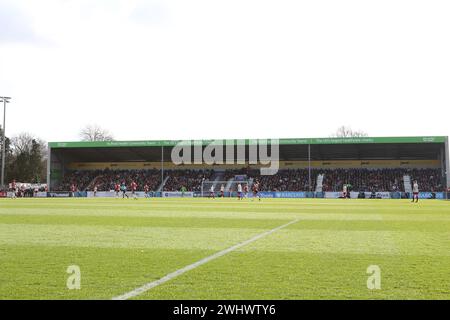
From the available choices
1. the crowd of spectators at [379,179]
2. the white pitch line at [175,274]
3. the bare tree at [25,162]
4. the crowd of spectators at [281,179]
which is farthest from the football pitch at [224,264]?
the bare tree at [25,162]

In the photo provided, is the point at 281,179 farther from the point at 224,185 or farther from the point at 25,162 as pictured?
the point at 25,162

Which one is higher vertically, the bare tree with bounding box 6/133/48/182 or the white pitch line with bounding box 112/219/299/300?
the bare tree with bounding box 6/133/48/182

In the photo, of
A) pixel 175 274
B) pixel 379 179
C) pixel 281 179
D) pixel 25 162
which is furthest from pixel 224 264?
pixel 25 162

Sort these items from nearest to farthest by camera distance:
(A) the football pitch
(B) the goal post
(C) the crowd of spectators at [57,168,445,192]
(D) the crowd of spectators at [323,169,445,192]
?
(A) the football pitch, (D) the crowd of spectators at [323,169,445,192], (C) the crowd of spectators at [57,168,445,192], (B) the goal post

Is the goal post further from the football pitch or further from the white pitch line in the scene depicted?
the white pitch line

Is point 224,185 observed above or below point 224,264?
above

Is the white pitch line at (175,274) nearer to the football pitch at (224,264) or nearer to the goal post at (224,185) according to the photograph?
the football pitch at (224,264)

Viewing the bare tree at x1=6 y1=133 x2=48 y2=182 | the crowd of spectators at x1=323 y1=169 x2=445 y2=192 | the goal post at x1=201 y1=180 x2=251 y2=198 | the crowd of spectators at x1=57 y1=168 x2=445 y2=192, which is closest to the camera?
the crowd of spectators at x1=323 y1=169 x2=445 y2=192

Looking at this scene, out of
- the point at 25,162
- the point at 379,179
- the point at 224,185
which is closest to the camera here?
the point at 379,179

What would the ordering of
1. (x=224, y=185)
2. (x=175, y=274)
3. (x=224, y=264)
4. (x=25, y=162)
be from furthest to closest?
(x=25, y=162) < (x=224, y=185) < (x=224, y=264) < (x=175, y=274)

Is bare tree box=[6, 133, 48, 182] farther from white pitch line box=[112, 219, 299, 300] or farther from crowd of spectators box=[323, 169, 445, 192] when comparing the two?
white pitch line box=[112, 219, 299, 300]

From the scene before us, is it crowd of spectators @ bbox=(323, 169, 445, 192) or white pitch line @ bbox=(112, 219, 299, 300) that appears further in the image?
crowd of spectators @ bbox=(323, 169, 445, 192)

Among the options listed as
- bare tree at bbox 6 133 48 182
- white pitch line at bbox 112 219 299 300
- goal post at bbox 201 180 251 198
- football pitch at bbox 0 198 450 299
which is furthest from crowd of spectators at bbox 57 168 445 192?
white pitch line at bbox 112 219 299 300

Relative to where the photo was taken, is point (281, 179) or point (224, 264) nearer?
point (224, 264)
